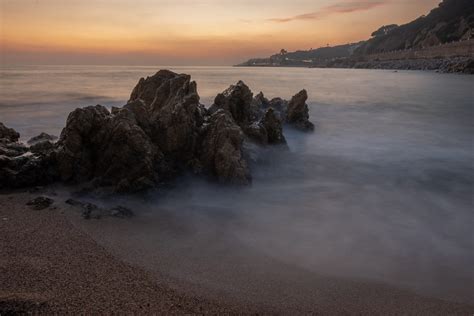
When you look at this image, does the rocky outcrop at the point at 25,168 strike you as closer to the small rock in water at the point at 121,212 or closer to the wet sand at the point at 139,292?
the small rock in water at the point at 121,212

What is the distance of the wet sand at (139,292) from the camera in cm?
298

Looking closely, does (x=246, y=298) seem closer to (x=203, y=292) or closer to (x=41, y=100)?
(x=203, y=292)

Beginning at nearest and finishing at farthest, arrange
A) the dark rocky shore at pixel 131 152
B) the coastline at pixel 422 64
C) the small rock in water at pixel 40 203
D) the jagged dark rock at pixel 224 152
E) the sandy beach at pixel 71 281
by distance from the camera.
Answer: the sandy beach at pixel 71 281
the small rock in water at pixel 40 203
the dark rocky shore at pixel 131 152
the jagged dark rock at pixel 224 152
the coastline at pixel 422 64

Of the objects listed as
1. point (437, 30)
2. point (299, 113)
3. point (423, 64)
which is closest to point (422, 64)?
point (423, 64)

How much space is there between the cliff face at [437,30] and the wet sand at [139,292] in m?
101

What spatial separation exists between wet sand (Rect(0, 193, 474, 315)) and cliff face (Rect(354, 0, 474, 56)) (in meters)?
101

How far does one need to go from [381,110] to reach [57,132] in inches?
596

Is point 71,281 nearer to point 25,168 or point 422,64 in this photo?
point 25,168

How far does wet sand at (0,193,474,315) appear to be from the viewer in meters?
2.98

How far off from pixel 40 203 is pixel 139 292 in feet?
8.36

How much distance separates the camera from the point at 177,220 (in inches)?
193

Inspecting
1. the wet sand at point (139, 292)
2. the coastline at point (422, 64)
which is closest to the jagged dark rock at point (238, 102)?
the wet sand at point (139, 292)

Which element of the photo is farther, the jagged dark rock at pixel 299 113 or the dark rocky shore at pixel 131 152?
the jagged dark rock at pixel 299 113

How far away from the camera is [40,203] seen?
4926mm
